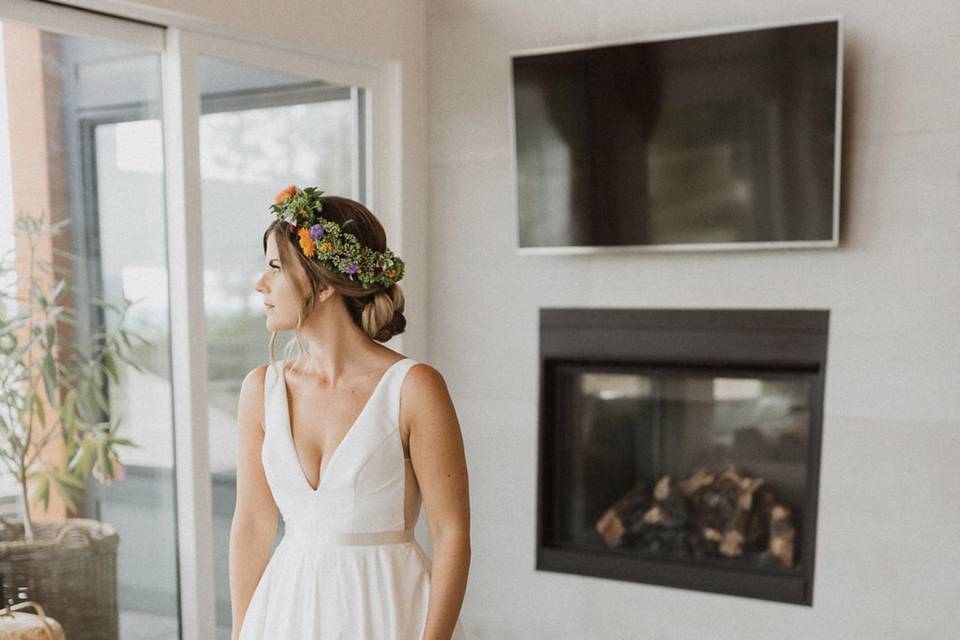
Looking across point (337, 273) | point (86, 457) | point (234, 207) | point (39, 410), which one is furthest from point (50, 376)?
point (337, 273)

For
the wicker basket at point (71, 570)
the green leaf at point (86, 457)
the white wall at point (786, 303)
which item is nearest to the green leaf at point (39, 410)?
the green leaf at point (86, 457)

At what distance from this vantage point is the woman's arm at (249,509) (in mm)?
1760

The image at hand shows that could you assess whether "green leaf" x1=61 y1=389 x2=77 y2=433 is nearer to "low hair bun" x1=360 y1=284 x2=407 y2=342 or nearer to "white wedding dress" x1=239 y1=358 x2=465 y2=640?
"white wedding dress" x1=239 y1=358 x2=465 y2=640

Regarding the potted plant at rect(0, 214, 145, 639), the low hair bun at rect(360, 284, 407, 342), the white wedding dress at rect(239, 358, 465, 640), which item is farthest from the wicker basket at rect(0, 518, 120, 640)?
the low hair bun at rect(360, 284, 407, 342)

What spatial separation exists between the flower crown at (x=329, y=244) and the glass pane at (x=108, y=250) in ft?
2.98

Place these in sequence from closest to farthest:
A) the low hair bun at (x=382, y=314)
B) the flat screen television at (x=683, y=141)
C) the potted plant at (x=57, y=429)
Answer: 1. the low hair bun at (x=382, y=314)
2. the potted plant at (x=57, y=429)
3. the flat screen television at (x=683, y=141)

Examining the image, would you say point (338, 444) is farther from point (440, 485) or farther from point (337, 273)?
point (337, 273)

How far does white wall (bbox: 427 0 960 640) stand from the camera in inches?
102

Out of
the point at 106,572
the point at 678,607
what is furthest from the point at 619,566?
the point at 106,572

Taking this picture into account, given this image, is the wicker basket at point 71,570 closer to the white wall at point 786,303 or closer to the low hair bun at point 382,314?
the low hair bun at point 382,314

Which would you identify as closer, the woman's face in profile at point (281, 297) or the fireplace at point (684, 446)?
the woman's face in profile at point (281, 297)

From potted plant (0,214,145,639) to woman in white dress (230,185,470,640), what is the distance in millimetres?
828

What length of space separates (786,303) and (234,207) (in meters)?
1.64

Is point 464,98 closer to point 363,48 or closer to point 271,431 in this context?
point 363,48
